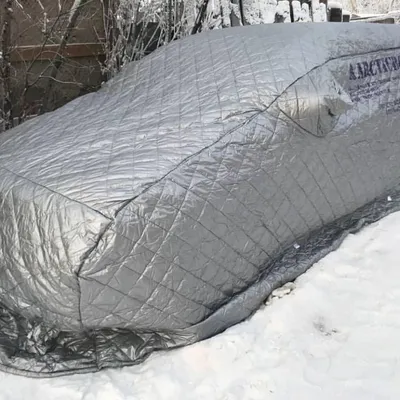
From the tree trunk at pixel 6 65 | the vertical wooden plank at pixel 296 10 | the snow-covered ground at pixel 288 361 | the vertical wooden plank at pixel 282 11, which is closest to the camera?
the snow-covered ground at pixel 288 361

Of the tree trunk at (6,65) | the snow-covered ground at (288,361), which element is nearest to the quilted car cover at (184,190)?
the snow-covered ground at (288,361)

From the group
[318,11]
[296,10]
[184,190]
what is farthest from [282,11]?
[184,190]

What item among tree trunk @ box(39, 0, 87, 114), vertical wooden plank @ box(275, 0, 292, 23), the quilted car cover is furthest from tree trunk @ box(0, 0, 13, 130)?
vertical wooden plank @ box(275, 0, 292, 23)

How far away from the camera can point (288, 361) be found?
2.12 metres

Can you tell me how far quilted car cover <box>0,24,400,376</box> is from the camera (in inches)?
79.0

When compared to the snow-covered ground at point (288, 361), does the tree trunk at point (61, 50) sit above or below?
above

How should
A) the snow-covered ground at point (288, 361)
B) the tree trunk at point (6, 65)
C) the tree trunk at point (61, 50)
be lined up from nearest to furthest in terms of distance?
the snow-covered ground at point (288, 361)
the tree trunk at point (6, 65)
the tree trunk at point (61, 50)

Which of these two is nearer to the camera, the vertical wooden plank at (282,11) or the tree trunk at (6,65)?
the tree trunk at (6,65)

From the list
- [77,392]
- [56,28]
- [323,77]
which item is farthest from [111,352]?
[56,28]

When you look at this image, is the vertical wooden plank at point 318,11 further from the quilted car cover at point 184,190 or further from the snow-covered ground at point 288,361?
the snow-covered ground at point 288,361

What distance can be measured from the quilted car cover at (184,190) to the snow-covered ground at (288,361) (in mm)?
86

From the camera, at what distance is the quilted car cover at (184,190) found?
6.59 ft

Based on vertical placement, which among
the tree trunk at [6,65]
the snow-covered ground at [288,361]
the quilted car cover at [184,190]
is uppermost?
the tree trunk at [6,65]

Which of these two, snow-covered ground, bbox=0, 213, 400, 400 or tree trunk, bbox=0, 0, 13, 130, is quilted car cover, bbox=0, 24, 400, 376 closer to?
snow-covered ground, bbox=0, 213, 400, 400
